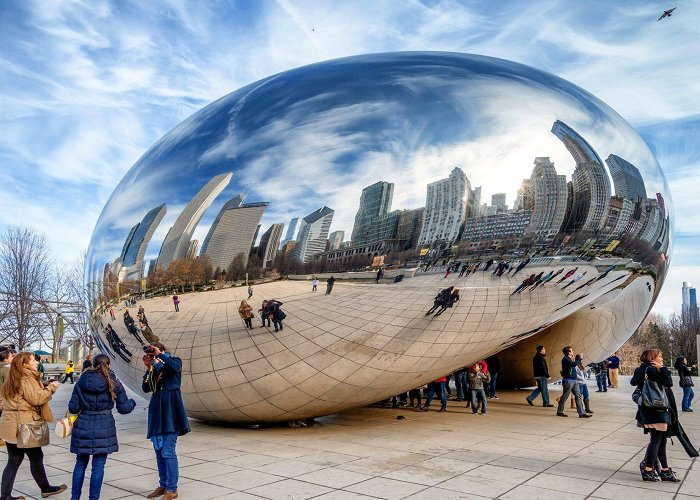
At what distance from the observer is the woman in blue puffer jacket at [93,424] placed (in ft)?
15.5

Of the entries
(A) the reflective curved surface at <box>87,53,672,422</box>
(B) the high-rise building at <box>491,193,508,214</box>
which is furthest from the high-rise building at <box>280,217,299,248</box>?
(B) the high-rise building at <box>491,193,508,214</box>

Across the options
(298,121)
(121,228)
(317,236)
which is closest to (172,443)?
(317,236)

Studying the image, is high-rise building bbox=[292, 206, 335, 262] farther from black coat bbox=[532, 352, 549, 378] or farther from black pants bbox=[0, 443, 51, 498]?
black coat bbox=[532, 352, 549, 378]

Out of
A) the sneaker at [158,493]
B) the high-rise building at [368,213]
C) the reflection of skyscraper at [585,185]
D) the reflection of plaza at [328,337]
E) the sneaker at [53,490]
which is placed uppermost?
the reflection of skyscraper at [585,185]

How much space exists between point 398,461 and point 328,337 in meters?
1.50

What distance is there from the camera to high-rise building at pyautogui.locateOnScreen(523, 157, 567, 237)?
6496 mm

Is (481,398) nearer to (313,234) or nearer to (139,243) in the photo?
(313,234)

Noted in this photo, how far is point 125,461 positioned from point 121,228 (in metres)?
2.69

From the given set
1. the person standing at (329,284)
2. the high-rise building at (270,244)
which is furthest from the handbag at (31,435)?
the person standing at (329,284)

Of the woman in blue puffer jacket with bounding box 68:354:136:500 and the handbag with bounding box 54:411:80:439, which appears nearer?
the woman in blue puffer jacket with bounding box 68:354:136:500

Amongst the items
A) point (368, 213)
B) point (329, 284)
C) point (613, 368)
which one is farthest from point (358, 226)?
point (613, 368)

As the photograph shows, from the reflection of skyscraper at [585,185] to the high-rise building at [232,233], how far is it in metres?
3.49

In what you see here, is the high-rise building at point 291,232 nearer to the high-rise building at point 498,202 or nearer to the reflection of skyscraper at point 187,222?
the reflection of skyscraper at point 187,222

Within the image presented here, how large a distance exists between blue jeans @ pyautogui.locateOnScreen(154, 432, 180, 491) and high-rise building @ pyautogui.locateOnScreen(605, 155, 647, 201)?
5700 millimetres
